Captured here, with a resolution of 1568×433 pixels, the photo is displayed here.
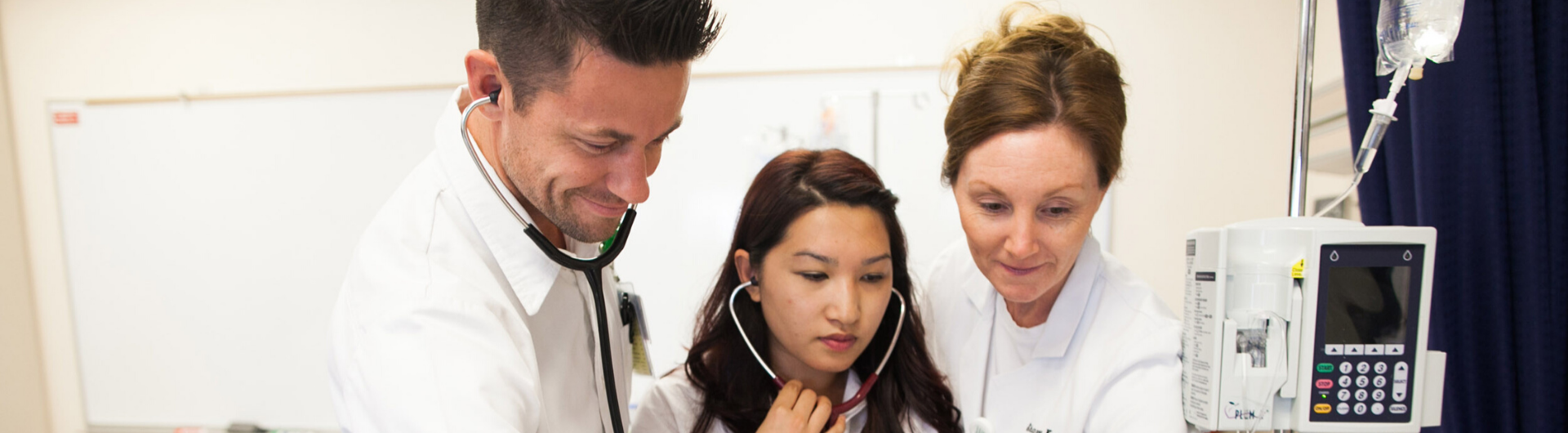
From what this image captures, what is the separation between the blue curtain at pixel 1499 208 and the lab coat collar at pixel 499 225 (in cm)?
116

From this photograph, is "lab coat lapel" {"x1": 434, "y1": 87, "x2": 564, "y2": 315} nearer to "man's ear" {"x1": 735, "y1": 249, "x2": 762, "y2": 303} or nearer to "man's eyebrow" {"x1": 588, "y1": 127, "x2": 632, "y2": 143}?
"man's eyebrow" {"x1": 588, "y1": 127, "x2": 632, "y2": 143}

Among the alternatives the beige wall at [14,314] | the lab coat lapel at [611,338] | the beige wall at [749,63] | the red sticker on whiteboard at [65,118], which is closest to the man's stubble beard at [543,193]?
the lab coat lapel at [611,338]

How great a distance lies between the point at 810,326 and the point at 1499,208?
3.12ft

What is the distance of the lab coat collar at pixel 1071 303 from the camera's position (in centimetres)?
128

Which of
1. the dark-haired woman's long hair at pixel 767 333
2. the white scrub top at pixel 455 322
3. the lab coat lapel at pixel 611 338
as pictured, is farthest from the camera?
the dark-haired woman's long hair at pixel 767 333

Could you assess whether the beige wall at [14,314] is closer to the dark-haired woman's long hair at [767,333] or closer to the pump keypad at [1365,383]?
the dark-haired woman's long hair at [767,333]

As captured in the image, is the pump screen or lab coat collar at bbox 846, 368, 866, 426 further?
lab coat collar at bbox 846, 368, 866, 426

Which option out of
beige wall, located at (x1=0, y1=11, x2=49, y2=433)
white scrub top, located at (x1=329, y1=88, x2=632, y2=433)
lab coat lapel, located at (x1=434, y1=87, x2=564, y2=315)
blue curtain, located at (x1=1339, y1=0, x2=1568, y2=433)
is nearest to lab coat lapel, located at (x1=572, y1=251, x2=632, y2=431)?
white scrub top, located at (x1=329, y1=88, x2=632, y2=433)

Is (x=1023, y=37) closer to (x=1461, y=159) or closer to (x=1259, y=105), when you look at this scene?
(x=1461, y=159)

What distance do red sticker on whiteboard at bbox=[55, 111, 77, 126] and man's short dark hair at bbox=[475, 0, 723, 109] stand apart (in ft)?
9.81

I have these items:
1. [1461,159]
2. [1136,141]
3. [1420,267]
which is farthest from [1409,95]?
[1136,141]

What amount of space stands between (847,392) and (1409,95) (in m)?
0.99

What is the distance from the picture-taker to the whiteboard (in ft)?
8.53

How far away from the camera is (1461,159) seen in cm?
101
